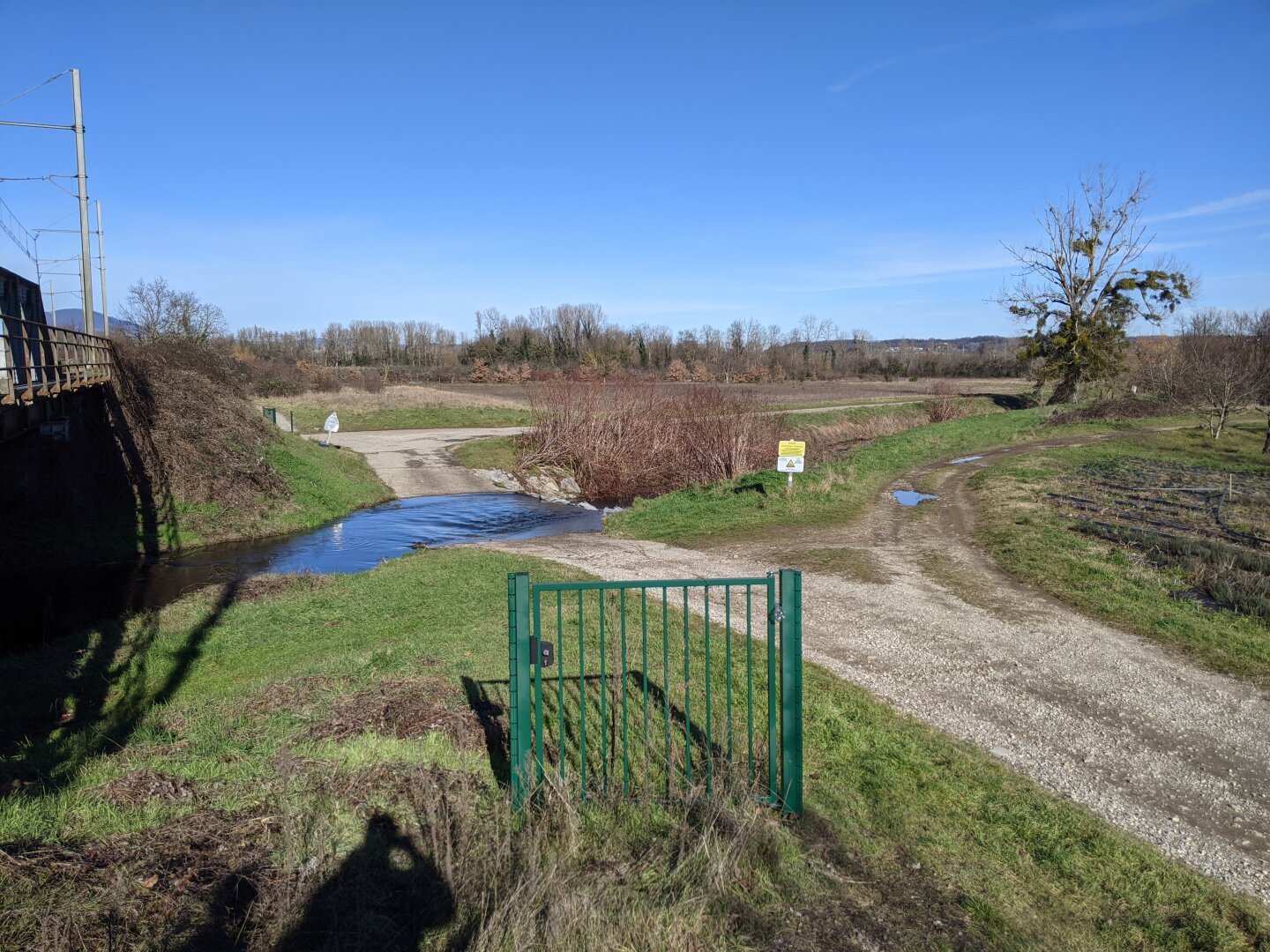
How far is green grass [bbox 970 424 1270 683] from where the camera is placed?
874 centimetres

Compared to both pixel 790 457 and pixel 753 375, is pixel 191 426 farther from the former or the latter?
pixel 753 375

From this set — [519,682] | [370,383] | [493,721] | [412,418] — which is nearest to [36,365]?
[493,721]

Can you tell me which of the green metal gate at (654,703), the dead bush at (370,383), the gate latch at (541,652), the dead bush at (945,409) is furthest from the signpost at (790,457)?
the dead bush at (370,383)

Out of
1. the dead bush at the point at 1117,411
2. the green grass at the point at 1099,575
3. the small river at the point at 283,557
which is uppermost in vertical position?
the dead bush at the point at 1117,411

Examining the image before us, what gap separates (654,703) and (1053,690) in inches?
143

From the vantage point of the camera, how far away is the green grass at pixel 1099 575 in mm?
8742

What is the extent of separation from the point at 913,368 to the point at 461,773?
91601mm

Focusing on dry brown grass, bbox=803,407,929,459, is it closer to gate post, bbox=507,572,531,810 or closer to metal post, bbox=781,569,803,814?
metal post, bbox=781,569,803,814

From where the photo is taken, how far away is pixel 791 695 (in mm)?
4875

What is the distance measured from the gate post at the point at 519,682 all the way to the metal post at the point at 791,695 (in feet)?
4.66

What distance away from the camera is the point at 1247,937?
408cm

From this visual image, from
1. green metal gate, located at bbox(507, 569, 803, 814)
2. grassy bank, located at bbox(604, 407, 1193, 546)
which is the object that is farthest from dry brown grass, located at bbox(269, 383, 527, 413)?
green metal gate, located at bbox(507, 569, 803, 814)

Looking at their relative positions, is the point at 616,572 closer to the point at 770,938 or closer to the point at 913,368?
the point at 770,938

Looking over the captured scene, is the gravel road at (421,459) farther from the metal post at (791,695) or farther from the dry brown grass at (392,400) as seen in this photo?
the metal post at (791,695)
